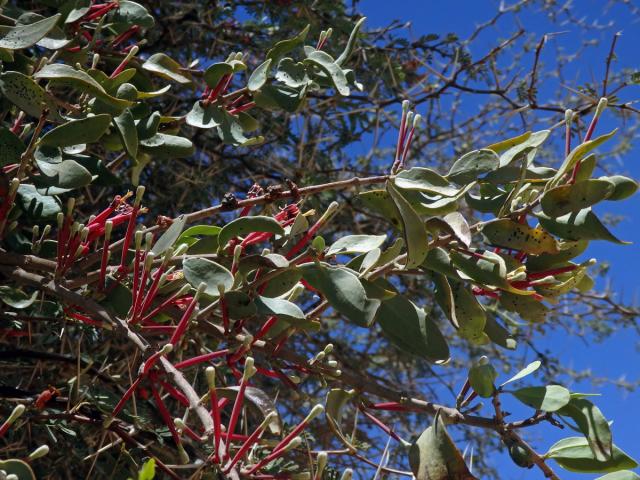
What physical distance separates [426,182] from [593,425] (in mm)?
258

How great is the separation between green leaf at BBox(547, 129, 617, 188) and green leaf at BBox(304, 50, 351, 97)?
0.32 meters

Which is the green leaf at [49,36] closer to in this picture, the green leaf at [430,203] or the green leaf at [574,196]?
the green leaf at [430,203]

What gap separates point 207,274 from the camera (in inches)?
30.4

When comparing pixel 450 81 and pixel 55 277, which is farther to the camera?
pixel 450 81

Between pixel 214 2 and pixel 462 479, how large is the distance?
5.45 ft

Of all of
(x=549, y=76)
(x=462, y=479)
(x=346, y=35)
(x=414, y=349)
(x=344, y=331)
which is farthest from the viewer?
(x=549, y=76)

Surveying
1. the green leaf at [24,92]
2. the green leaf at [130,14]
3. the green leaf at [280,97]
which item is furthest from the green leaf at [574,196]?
the green leaf at [130,14]

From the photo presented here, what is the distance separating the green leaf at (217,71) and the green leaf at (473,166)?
0.34m

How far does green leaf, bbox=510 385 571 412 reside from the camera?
0.74 m

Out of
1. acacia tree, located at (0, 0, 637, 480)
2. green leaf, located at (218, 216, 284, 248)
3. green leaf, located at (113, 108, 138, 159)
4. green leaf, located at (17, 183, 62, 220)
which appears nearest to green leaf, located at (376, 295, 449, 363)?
acacia tree, located at (0, 0, 637, 480)

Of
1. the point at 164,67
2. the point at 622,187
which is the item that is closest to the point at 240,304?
the point at 622,187

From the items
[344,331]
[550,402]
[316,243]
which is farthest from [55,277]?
[344,331]

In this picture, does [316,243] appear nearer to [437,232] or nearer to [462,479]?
[437,232]

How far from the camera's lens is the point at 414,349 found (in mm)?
792
